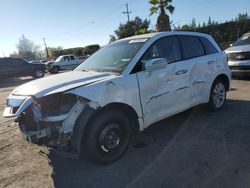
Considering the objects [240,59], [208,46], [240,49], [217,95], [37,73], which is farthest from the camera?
[37,73]

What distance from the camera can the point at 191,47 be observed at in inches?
203

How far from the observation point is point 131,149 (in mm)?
4199

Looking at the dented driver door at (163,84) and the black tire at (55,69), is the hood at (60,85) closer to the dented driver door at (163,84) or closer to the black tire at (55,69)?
the dented driver door at (163,84)

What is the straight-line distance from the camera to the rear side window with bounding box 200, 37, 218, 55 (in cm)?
552

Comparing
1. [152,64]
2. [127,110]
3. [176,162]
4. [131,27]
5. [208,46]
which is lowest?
[176,162]

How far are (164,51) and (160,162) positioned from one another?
1.96 meters

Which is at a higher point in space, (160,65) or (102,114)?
(160,65)

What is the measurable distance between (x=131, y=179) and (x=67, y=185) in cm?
83

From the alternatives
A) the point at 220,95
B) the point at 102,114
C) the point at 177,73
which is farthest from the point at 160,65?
the point at 220,95

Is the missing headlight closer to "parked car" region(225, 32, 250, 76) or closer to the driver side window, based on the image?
the driver side window

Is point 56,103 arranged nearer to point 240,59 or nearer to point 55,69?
point 240,59

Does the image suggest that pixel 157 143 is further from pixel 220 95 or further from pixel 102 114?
pixel 220 95

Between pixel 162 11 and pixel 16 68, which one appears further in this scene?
pixel 162 11

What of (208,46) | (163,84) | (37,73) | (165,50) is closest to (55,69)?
(37,73)
